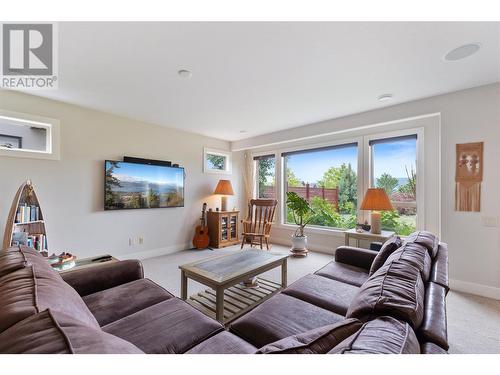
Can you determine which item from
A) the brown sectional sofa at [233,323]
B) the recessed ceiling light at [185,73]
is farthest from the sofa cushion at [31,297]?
the recessed ceiling light at [185,73]

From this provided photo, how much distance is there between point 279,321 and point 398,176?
313cm

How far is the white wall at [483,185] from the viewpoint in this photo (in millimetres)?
2422

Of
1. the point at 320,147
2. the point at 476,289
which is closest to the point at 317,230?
the point at 320,147

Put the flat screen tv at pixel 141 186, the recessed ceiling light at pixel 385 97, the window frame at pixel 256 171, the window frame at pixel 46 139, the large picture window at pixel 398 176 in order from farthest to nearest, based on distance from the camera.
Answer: the window frame at pixel 256 171
the flat screen tv at pixel 141 186
the large picture window at pixel 398 176
the recessed ceiling light at pixel 385 97
the window frame at pixel 46 139

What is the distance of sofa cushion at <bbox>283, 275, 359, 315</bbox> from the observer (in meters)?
1.51

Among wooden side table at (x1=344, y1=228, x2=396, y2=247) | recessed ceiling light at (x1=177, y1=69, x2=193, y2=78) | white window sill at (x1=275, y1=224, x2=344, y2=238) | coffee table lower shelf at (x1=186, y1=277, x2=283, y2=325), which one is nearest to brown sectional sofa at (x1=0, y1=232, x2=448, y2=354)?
coffee table lower shelf at (x1=186, y1=277, x2=283, y2=325)

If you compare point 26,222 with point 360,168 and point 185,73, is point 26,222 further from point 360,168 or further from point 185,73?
point 360,168

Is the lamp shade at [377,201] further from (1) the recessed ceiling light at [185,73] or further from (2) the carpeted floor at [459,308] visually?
(1) the recessed ceiling light at [185,73]

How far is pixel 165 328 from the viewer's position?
47.1 inches

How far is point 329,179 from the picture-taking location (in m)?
4.20

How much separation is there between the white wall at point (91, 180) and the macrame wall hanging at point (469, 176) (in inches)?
165

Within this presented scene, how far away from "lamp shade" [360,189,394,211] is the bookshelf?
4.13 m

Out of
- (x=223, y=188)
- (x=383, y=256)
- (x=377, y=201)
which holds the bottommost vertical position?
(x=383, y=256)
